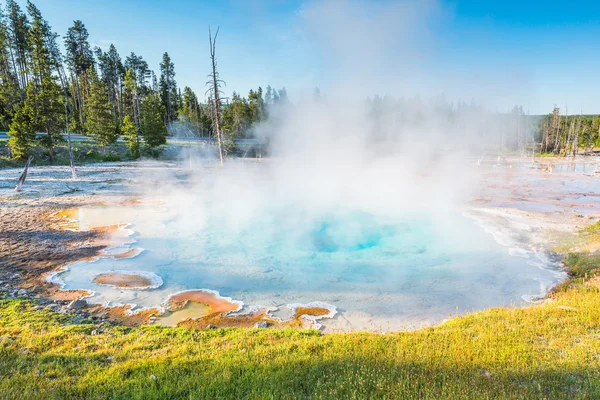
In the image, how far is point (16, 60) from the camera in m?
35.5

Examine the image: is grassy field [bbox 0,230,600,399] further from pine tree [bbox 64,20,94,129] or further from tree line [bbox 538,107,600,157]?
tree line [bbox 538,107,600,157]

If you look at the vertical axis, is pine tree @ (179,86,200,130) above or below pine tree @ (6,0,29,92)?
below

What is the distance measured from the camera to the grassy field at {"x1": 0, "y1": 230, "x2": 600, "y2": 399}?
10.1 feet

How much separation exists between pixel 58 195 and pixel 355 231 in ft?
46.1

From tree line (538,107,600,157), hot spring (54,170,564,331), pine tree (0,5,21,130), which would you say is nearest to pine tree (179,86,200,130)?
pine tree (0,5,21,130)

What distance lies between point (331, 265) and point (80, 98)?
1759 inches

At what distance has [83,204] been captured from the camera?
14.2m

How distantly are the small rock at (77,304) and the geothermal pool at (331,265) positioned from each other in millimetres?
182

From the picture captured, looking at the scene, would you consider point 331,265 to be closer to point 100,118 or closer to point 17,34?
point 100,118

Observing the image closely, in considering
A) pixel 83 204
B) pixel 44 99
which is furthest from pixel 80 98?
pixel 83 204

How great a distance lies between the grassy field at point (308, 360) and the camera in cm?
309

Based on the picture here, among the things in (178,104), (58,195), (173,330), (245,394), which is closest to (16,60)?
(178,104)

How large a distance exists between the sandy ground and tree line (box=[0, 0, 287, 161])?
3770 mm

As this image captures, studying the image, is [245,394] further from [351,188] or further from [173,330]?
[351,188]
